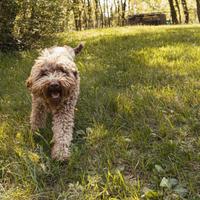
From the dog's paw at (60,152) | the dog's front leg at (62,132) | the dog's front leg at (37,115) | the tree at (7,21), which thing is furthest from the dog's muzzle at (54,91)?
the tree at (7,21)

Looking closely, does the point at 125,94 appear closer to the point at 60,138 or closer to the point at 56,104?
the point at 56,104

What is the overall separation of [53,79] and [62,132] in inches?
27.5

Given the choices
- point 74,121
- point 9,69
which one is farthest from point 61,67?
point 9,69

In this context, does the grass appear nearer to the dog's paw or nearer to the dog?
the dog's paw

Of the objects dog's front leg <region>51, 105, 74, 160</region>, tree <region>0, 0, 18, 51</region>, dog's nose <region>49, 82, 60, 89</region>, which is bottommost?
dog's front leg <region>51, 105, 74, 160</region>

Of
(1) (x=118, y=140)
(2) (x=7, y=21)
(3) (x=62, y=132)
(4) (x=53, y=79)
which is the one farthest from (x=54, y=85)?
(2) (x=7, y=21)

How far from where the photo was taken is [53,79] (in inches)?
200

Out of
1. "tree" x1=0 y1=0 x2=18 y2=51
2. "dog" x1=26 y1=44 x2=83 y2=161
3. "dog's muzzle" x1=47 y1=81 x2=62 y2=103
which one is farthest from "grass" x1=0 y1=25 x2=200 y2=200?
"tree" x1=0 y1=0 x2=18 y2=51

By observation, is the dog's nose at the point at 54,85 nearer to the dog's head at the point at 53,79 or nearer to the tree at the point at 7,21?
the dog's head at the point at 53,79

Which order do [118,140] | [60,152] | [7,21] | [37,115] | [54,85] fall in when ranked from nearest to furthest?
[60,152] < [118,140] < [54,85] < [37,115] < [7,21]

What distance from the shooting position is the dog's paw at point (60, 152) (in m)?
4.61

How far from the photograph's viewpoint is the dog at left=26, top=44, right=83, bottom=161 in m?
5.09

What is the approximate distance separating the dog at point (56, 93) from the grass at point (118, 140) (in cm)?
19

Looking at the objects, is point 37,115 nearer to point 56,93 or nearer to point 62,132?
point 56,93
